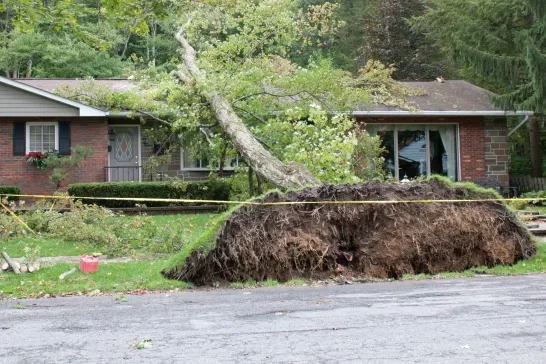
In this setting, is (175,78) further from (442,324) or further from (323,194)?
(442,324)

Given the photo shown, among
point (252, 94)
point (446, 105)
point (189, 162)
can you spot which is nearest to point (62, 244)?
point (252, 94)

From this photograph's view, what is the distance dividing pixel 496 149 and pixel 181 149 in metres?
10.6

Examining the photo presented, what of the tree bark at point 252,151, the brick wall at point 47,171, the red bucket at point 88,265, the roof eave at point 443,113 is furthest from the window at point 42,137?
the red bucket at point 88,265

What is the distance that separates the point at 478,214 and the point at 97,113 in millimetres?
12381

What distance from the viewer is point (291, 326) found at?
6.17 meters

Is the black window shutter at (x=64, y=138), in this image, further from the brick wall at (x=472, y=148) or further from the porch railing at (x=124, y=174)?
the brick wall at (x=472, y=148)

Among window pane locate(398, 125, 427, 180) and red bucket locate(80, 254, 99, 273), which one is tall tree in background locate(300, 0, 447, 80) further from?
red bucket locate(80, 254, 99, 273)

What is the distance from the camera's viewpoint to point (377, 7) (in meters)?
35.2

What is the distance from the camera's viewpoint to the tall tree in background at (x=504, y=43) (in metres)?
20.1

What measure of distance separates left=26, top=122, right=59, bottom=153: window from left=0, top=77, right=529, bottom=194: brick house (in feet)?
0.10

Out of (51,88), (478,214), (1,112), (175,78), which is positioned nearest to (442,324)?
(478,214)

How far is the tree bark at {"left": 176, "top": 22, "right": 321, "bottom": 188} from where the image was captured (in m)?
12.5

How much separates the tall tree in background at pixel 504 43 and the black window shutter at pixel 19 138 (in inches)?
560

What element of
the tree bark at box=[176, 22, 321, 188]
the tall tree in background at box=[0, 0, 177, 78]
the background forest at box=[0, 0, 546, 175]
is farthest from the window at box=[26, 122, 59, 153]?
the tall tree in background at box=[0, 0, 177, 78]
